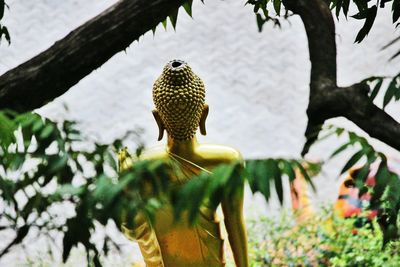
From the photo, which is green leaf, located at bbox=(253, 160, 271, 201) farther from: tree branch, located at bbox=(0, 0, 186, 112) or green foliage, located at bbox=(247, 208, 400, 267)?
green foliage, located at bbox=(247, 208, 400, 267)

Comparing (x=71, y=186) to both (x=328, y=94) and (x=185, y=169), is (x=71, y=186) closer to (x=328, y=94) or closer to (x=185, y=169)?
(x=185, y=169)

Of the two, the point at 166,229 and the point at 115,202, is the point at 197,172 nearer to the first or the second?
the point at 166,229

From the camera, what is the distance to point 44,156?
1544mm

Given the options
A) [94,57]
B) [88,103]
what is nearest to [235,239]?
[94,57]

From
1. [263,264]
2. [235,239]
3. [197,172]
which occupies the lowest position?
[263,264]

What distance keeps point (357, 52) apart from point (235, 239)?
2962 millimetres

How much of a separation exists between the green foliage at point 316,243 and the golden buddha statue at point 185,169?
86cm

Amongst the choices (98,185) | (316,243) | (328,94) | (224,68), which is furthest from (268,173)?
(224,68)

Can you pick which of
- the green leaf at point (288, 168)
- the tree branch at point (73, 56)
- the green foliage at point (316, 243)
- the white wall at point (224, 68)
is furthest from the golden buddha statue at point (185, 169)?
the white wall at point (224, 68)

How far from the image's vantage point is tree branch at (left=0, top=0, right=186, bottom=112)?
2.04 meters

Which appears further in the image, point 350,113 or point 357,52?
point 357,52

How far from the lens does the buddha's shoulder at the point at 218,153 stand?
2340mm

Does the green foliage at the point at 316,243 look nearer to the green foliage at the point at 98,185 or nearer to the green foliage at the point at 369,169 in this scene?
the green foliage at the point at 369,169

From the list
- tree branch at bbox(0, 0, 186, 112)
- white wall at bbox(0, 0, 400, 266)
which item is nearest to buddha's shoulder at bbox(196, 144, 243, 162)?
tree branch at bbox(0, 0, 186, 112)
